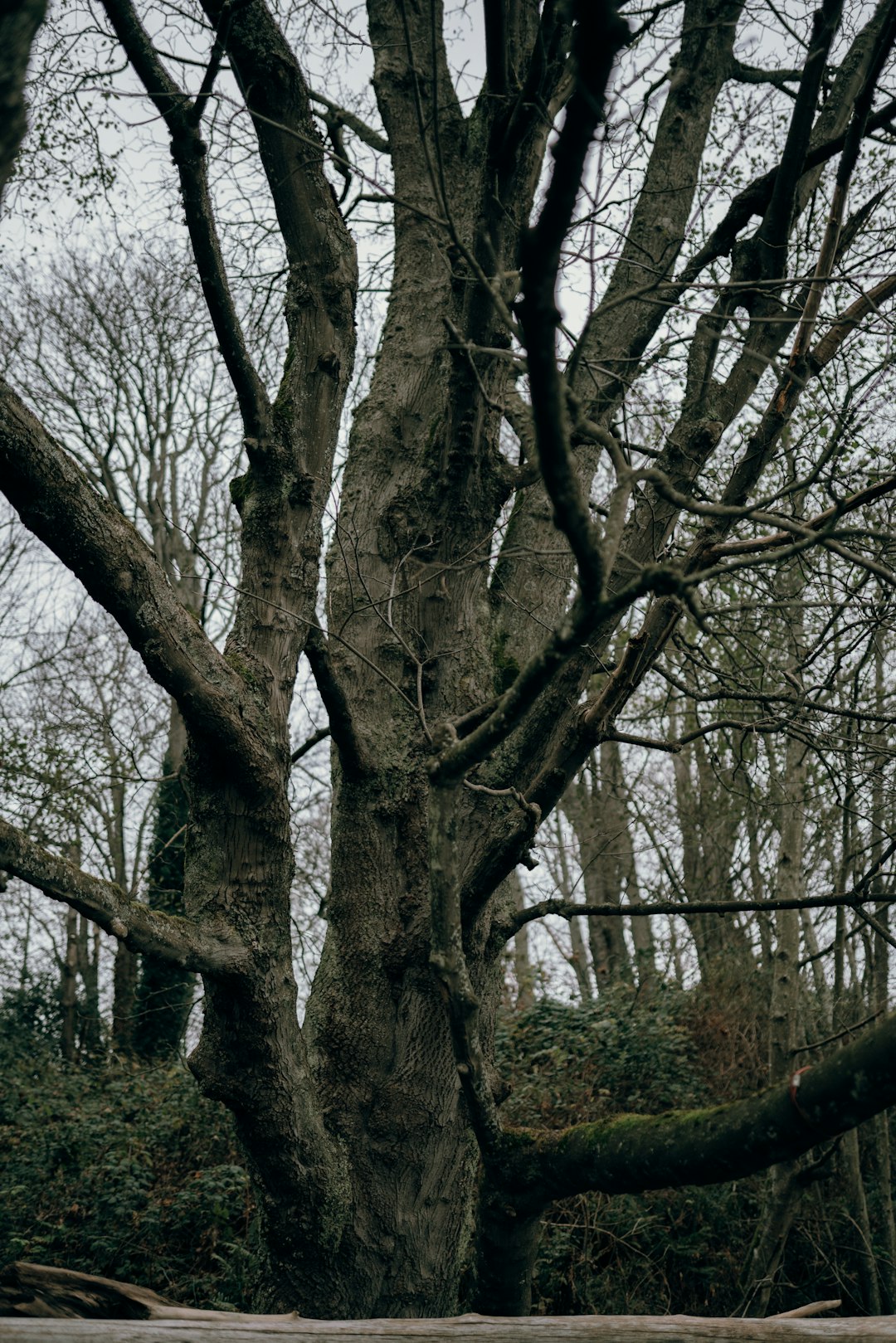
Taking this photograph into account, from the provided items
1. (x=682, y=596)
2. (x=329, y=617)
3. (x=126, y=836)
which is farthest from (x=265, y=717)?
(x=126, y=836)

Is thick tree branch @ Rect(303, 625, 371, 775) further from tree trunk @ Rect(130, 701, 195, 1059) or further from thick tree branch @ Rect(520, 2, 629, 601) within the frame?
tree trunk @ Rect(130, 701, 195, 1059)

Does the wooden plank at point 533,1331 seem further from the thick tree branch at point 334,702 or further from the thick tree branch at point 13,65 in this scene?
→ the thick tree branch at point 13,65

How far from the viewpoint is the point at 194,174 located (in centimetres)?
326

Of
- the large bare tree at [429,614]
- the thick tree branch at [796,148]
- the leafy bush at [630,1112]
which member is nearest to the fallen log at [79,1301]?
the large bare tree at [429,614]

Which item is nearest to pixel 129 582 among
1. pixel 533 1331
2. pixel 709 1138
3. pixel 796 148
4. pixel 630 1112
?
pixel 709 1138

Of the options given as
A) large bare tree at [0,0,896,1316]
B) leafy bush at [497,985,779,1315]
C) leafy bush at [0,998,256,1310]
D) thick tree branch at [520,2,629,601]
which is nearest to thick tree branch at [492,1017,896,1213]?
large bare tree at [0,0,896,1316]

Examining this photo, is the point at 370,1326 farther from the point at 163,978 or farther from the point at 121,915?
the point at 163,978

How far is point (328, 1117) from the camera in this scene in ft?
12.0

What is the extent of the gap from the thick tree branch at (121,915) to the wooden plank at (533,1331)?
3.18 feet

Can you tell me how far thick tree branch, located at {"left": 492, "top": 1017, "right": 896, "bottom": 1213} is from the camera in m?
2.28

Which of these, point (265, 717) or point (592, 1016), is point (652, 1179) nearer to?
point (265, 717)

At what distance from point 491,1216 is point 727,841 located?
814cm

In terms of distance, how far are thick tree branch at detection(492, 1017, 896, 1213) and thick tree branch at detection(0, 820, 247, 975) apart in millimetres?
1120

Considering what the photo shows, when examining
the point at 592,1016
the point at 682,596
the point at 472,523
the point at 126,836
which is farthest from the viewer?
the point at 126,836
